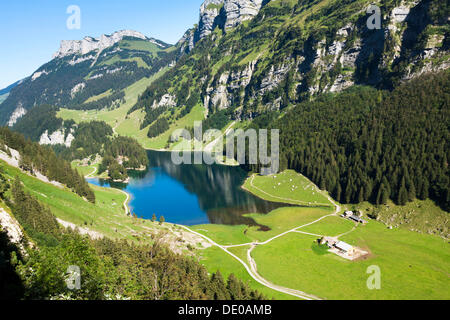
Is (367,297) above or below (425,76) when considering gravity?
below

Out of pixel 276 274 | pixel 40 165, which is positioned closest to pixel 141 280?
pixel 276 274

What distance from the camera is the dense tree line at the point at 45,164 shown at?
107m

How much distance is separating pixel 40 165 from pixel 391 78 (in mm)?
208722

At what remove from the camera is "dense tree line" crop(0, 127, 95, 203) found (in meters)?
107

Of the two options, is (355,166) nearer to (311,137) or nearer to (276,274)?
(311,137)

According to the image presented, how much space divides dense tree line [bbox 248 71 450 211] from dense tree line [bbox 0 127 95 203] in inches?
4309

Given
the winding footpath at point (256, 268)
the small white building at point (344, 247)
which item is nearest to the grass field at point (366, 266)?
the winding footpath at point (256, 268)

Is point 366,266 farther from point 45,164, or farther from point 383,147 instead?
point 45,164

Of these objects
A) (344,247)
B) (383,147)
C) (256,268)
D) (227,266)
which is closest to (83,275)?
(227,266)


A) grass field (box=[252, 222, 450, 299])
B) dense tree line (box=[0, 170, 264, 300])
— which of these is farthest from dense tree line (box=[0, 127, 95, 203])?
grass field (box=[252, 222, 450, 299])

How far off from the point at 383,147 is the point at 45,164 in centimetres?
14834

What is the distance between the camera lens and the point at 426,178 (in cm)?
10481

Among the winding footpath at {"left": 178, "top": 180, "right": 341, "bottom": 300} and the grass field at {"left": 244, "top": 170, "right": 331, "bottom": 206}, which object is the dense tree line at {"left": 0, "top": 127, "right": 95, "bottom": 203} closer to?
the winding footpath at {"left": 178, "top": 180, "right": 341, "bottom": 300}
